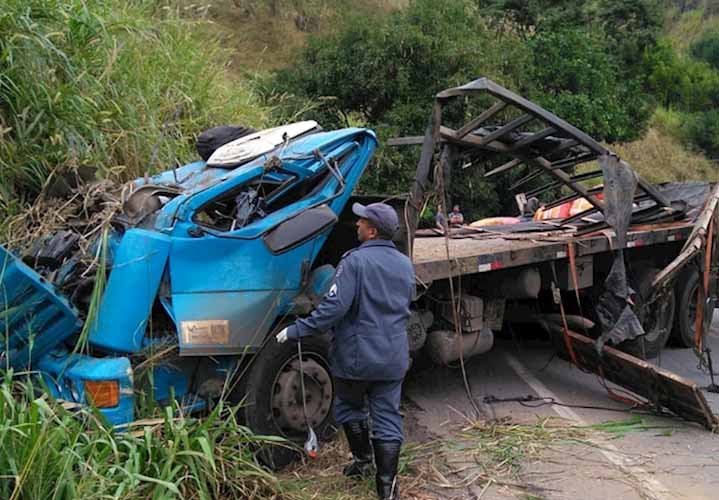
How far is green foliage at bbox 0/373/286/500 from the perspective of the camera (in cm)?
339

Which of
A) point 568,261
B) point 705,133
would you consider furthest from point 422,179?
point 705,133

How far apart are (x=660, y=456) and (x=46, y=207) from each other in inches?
173

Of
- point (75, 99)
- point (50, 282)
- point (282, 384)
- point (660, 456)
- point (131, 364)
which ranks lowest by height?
point (660, 456)

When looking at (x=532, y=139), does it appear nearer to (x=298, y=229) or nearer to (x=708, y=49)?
(x=298, y=229)

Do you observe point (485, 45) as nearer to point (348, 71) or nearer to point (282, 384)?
point (348, 71)

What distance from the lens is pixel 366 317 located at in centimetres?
423

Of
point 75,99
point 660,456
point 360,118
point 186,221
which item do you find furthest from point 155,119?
point 360,118

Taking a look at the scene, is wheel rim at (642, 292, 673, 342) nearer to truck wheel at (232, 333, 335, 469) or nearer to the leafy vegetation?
truck wheel at (232, 333, 335, 469)

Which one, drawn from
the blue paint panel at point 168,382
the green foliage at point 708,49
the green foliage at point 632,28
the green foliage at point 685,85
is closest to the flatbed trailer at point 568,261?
the blue paint panel at point 168,382

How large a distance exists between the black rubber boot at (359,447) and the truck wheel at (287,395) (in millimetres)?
430

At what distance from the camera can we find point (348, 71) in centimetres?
1416

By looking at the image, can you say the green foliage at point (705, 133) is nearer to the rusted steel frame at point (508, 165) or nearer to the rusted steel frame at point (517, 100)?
the rusted steel frame at point (508, 165)

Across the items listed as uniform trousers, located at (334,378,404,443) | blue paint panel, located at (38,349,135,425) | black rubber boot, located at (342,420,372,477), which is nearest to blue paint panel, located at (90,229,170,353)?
blue paint panel, located at (38,349,135,425)

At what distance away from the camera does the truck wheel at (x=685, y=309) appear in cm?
845
